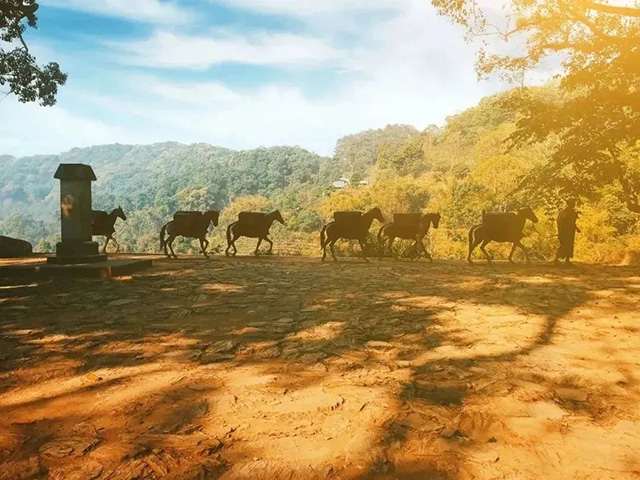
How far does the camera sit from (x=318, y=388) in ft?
10.1

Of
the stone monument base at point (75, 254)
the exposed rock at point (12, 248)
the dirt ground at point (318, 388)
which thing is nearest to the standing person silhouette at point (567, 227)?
the dirt ground at point (318, 388)

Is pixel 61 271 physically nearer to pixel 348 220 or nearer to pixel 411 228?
pixel 348 220

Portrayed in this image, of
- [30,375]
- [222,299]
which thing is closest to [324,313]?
[222,299]

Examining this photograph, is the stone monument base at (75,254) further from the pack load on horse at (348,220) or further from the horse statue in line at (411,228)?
the horse statue in line at (411,228)

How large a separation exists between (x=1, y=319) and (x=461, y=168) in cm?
5420

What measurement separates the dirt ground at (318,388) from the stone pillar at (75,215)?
10.8 ft

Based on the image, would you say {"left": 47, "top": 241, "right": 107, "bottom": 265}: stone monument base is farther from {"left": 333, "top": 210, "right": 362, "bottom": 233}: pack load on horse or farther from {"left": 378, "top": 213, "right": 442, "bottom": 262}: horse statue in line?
{"left": 378, "top": 213, "right": 442, "bottom": 262}: horse statue in line

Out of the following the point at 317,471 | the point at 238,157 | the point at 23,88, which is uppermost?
the point at 238,157

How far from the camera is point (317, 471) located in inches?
82.6

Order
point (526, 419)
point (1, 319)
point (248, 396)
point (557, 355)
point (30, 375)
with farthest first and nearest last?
point (1, 319) < point (557, 355) < point (30, 375) < point (248, 396) < point (526, 419)

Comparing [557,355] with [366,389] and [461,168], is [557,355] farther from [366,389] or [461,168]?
[461,168]

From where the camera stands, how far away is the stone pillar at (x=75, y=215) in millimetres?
9375

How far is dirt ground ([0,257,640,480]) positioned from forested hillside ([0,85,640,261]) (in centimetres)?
803

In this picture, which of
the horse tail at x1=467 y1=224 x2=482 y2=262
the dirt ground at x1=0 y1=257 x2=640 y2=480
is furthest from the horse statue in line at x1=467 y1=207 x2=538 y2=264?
the dirt ground at x1=0 y1=257 x2=640 y2=480
